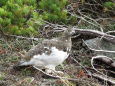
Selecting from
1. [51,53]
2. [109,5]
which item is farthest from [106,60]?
[51,53]

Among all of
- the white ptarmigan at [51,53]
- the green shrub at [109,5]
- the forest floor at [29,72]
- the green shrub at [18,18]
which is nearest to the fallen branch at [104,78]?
the forest floor at [29,72]

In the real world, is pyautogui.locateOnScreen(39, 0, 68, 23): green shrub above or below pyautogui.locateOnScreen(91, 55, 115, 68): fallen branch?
above

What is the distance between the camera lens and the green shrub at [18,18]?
233 inches

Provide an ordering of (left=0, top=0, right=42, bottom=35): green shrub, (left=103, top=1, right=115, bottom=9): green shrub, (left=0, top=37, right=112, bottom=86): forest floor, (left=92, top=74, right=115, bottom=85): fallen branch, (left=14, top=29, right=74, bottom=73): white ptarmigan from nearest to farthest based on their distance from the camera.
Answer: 1. (left=14, top=29, right=74, bottom=73): white ptarmigan
2. (left=0, top=37, right=112, bottom=86): forest floor
3. (left=92, top=74, right=115, bottom=85): fallen branch
4. (left=0, top=0, right=42, bottom=35): green shrub
5. (left=103, top=1, right=115, bottom=9): green shrub

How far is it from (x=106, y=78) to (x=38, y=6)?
74.1 inches

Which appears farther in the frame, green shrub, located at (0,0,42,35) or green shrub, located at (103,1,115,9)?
green shrub, located at (103,1,115,9)

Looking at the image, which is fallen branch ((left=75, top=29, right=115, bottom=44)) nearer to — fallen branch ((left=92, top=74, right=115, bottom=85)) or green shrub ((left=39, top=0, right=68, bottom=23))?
green shrub ((left=39, top=0, right=68, bottom=23))

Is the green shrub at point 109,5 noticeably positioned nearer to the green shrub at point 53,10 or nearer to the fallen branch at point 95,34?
the fallen branch at point 95,34

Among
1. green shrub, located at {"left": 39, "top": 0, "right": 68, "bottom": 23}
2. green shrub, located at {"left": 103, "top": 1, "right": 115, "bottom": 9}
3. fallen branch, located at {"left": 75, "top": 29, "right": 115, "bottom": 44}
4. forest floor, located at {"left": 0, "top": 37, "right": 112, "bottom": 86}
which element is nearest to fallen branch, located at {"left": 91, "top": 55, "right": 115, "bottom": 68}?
forest floor, located at {"left": 0, "top": 37, "right": 112, "bottom": 86}

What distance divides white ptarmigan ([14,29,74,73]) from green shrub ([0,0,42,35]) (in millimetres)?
1167

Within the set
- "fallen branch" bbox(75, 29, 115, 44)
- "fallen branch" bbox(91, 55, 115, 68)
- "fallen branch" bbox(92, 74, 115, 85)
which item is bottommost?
"fallen branch" bbox(92, 74, 115, 85)

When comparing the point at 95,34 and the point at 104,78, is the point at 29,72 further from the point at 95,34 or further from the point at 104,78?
the point at 95,34

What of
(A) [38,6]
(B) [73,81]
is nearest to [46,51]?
(B) [73,81]

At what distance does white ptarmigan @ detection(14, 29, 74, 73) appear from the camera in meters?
4.59
